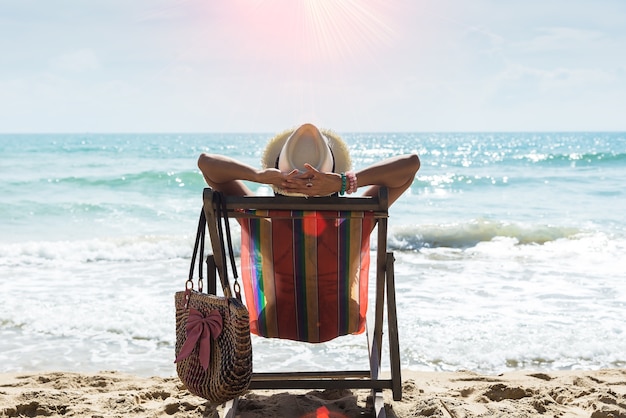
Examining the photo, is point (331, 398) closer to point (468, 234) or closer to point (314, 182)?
point (314, 182)

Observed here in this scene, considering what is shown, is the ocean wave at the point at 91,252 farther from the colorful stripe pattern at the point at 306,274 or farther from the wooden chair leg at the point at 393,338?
the wooden chair leg at the point at 393,338

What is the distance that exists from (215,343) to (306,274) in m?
0.63

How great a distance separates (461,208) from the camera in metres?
14.9

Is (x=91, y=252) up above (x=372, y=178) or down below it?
below

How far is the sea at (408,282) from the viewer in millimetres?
4551

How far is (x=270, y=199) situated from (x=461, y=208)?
12768 millimetres

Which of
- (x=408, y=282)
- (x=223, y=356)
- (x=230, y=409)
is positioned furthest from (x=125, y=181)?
(x=223, y=356)

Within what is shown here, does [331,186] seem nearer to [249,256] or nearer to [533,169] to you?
[249,256]

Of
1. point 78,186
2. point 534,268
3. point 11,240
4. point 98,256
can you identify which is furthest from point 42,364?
point 78,186

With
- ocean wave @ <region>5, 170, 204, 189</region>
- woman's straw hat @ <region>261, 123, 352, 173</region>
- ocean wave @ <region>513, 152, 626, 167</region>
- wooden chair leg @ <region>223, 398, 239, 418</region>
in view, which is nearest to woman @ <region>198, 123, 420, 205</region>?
woman's straw hat @ <region>261, 123, 352, 173</region>

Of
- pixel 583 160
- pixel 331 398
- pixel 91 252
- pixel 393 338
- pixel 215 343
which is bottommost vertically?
pixel 91 252

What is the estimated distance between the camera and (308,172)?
2.56 m

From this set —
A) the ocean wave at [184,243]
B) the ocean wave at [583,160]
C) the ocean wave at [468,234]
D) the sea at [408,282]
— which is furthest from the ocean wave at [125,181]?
the ocean wave at [583,160]

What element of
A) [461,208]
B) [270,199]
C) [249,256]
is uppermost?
[270,199]
